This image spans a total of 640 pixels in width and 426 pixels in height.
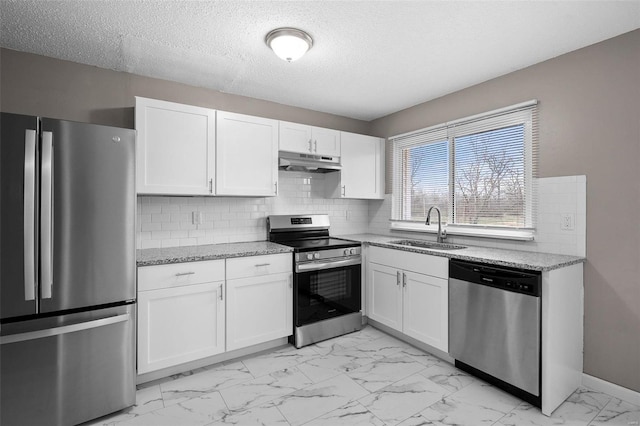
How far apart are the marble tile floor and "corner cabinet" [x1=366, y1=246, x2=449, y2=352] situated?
0.85 feet

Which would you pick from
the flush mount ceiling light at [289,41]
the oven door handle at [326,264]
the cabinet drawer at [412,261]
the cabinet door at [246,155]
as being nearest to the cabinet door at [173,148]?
the cabinet door at [246,155]

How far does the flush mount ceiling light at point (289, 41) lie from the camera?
2.12 meters

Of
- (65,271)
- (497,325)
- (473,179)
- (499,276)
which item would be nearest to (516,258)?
(499,276)

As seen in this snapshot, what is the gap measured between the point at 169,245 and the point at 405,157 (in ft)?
9.27

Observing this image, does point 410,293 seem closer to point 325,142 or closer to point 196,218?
point 325,142

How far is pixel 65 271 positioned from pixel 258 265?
133 cm

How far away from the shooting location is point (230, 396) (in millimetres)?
2215

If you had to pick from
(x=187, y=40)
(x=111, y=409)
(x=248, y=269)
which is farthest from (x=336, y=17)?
(x=111, y=409)

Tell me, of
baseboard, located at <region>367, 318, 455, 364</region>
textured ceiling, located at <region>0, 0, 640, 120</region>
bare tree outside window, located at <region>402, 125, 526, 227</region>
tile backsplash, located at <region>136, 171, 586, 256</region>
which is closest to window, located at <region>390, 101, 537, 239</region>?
bare tree outside window, located at <region>402, 125, 526, 227</region>

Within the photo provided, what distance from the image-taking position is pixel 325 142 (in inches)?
141

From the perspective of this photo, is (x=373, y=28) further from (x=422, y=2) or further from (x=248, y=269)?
(x=248, y=269)

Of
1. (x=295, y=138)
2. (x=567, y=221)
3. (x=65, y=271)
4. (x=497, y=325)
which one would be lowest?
(x=497, y=325)

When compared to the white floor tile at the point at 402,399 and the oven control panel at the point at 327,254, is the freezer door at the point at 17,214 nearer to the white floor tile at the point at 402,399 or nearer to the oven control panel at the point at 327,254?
A: the oven control panel at the point at 327,254

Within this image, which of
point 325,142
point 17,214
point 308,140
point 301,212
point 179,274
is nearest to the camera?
point 17,214
